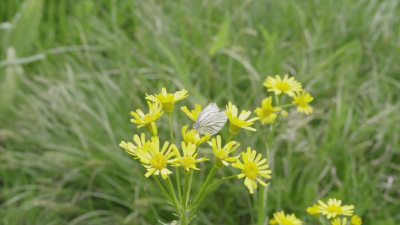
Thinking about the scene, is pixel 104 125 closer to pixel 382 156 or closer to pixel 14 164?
pixel 14 164

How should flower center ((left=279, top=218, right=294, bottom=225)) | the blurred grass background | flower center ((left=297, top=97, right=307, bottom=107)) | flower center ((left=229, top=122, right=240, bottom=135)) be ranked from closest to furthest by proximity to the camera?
flower center ((left=229, top=122, right=240, bottom=135))
flower center ((left=279, top=218, right=294, bottom=225))
flower center ((left=297, top=97, right=307, bottom=107))
the blurred grass background

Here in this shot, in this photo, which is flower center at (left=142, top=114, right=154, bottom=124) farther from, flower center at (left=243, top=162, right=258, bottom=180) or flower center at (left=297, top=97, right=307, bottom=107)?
flower center at (left=297, top=97, right=307, bottom=107)

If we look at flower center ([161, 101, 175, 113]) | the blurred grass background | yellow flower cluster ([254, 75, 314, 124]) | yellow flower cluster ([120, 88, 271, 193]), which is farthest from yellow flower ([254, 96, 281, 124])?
the blurred grass background

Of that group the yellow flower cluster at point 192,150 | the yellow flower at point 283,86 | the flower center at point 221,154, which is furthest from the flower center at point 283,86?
the flower center at point 221,154

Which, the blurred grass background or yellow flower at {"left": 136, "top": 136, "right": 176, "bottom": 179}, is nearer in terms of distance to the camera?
yellow flower at {"left": 136, "top": 136, "right": 176, "bottom": 179}

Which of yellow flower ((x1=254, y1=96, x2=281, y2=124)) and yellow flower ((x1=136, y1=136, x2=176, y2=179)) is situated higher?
yellow flower ((x1=254, y1=96, x2=281, y2=124))

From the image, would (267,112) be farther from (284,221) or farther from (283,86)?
(284,221)

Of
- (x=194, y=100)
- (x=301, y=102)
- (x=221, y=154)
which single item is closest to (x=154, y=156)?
(x=221, y=154)
